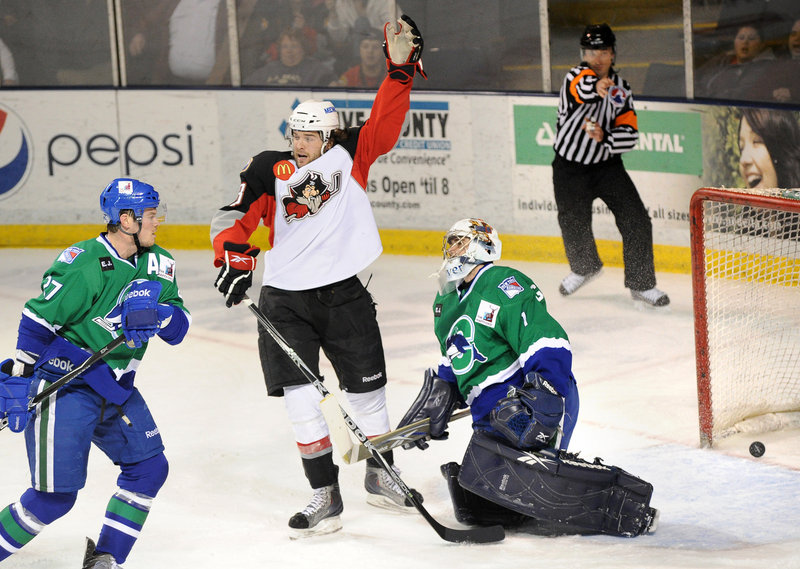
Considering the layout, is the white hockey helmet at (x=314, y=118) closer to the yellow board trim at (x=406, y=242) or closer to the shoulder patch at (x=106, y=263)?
the shoulder patch at (x=106, y=263)

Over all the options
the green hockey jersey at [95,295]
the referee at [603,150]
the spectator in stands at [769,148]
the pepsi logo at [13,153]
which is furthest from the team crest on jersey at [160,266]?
the pepsi logo at [13,153]

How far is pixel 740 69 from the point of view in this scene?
712cm

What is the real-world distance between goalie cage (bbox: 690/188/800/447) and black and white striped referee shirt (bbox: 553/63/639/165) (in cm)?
125

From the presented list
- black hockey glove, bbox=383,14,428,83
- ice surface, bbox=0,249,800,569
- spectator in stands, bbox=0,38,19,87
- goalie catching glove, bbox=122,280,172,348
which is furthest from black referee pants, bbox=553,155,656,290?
spectator in stands, bbox=0,38,19,87

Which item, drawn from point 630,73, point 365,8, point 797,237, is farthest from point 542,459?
point 365,8

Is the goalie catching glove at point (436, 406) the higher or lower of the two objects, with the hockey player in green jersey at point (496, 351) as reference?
lower

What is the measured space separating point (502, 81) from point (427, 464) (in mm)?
4223

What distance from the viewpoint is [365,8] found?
832 centimetres

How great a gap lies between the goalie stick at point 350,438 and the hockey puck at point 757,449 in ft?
3.57

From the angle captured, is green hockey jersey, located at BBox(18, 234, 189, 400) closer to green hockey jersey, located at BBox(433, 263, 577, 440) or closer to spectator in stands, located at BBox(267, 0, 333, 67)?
green hockey jersey, located at BBox(433, 263, 577, 440)

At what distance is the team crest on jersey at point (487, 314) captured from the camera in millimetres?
3492

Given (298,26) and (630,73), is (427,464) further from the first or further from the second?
(298,26)

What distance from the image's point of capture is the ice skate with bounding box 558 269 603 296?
663 centimetres

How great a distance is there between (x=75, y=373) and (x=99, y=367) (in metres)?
0.08
